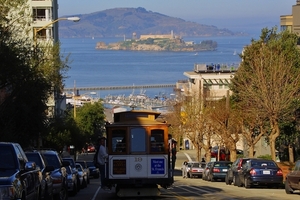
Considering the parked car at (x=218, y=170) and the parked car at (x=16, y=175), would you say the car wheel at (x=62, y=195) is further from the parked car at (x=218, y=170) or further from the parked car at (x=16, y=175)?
the parked car at (x=218, y=170)

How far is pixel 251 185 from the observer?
34000 mm

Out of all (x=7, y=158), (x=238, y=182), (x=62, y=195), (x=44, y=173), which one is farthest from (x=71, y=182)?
(x=7, y=158)

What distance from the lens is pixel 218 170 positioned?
4669 centimetres

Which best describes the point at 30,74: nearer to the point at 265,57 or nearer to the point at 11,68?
the point at 11,68

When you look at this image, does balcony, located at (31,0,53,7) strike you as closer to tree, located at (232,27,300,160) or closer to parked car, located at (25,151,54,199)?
tree, located at (232,27,300,160)

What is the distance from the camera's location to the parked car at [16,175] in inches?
540

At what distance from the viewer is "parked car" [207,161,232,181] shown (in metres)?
46.6

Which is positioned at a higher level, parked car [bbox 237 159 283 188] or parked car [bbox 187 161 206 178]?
parked car [bbox 237 159 283 188]

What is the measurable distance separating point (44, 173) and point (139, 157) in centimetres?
599

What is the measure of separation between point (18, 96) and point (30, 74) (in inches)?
46.1

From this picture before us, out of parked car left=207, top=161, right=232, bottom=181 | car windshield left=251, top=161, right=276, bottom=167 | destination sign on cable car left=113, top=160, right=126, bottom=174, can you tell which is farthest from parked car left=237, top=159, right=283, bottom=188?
parked car left=207, top=161, right=232, bottom=181

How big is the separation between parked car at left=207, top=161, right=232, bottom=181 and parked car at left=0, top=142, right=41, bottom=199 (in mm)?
30320

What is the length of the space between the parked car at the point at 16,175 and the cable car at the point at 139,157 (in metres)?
7.72

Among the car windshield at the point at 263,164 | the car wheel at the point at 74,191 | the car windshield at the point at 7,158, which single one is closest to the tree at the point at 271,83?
the car windshield at the point at 263,164
